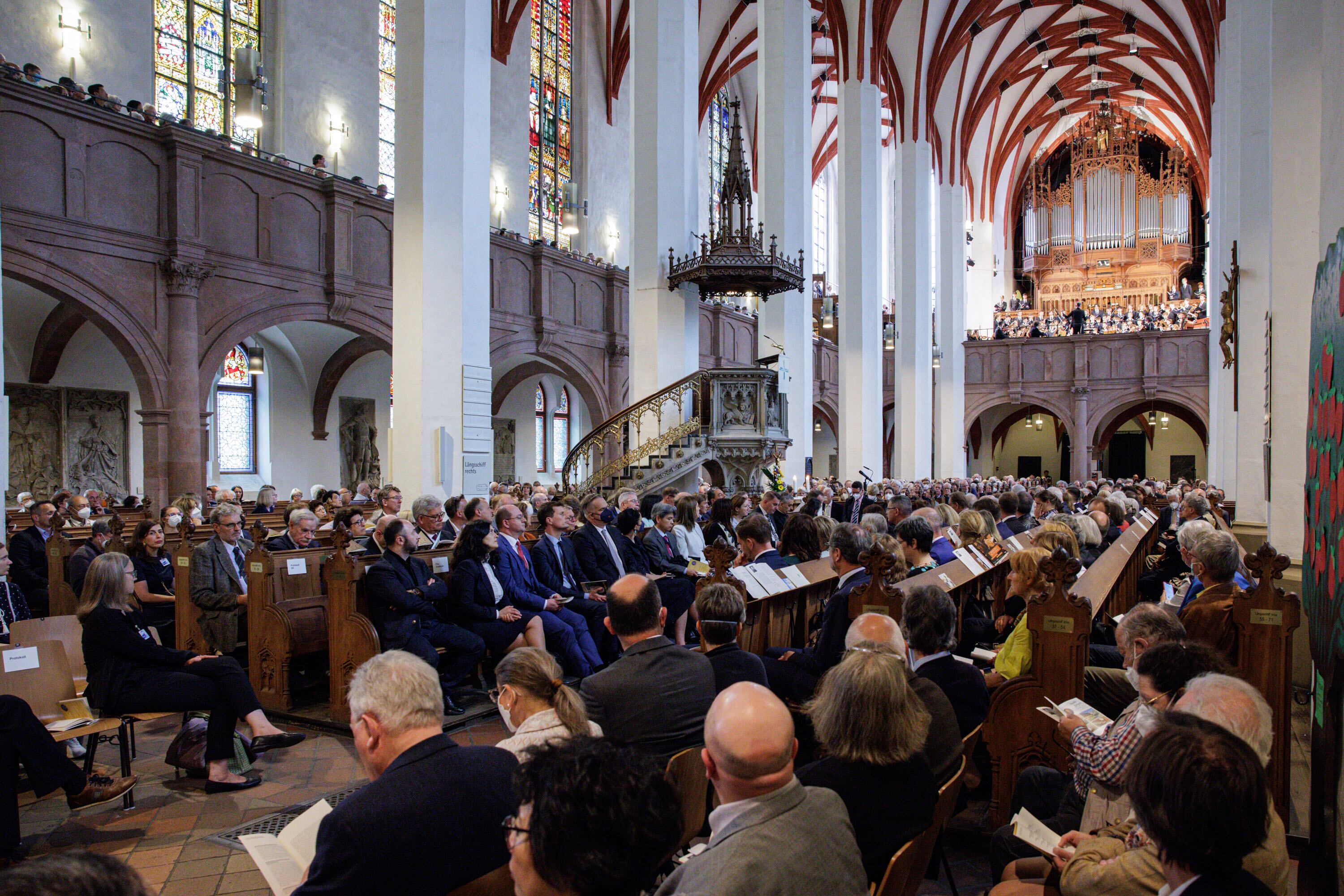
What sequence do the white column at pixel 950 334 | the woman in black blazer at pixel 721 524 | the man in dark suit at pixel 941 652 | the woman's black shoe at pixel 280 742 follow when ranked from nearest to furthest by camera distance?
the man in dark suit at pixel 941 652
the woman's black shoe at pixel 280 742
the woman in black blazer at pixel 721 524
the white column at pixel 950 334

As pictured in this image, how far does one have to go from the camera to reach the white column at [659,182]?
13992 mm

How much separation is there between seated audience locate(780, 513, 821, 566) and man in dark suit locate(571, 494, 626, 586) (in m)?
1.39

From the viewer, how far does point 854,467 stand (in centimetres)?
2088

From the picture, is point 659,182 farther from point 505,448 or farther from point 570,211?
point 505,448

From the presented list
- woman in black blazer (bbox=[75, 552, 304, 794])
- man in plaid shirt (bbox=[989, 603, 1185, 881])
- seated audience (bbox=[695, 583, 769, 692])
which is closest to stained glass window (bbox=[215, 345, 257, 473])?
woman in black blazer (bbox=[75, 552, 304, 794])

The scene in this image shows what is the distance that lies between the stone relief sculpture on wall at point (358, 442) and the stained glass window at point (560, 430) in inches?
228

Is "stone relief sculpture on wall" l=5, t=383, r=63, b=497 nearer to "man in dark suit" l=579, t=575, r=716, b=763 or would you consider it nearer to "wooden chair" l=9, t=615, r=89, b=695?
"wooden chair" l=9, t=615, r=89, b=695

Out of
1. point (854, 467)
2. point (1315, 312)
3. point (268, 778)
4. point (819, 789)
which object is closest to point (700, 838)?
point (819, 789)

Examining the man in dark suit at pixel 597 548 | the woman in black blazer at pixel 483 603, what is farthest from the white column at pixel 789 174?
the woman in black blazer at pixel 483 603

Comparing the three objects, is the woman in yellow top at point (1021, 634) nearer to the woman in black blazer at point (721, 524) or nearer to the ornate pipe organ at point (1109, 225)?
the woman in black blazer at point (721, 524)

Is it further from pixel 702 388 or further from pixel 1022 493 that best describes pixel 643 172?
pixel 1022 493

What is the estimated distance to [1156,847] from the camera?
1.92m

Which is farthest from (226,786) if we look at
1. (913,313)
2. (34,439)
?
(913,313)

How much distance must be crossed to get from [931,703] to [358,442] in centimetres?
1720
